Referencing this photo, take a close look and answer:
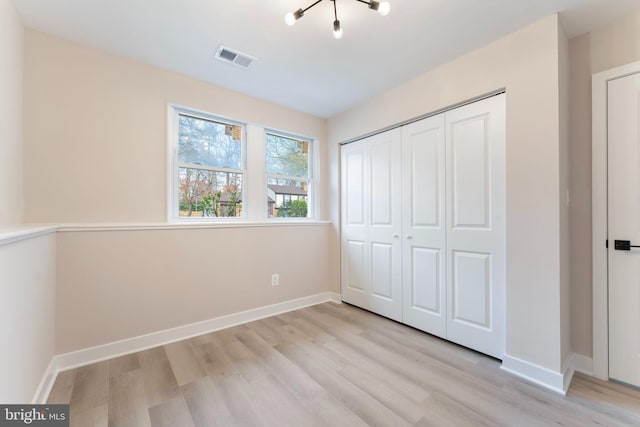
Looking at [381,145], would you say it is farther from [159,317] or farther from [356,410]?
[159,317]

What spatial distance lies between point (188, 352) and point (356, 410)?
1.49m

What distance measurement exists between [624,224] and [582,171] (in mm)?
440

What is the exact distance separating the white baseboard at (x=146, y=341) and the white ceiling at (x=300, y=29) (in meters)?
2.42

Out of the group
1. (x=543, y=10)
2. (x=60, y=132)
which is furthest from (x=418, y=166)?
(x=60, y=132)

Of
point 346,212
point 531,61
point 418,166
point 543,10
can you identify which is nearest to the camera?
point 543,10

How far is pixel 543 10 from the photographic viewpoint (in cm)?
172

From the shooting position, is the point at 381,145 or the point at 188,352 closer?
the point at 188,352

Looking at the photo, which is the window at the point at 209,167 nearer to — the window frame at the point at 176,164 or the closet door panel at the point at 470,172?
the window frame at the point at 176,164

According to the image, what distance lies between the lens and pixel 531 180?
1.86 meters

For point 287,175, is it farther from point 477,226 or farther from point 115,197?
point 477,226

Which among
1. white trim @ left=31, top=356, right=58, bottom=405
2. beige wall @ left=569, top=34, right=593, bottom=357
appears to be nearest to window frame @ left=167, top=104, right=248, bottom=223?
white trim @ left=31, top=356, right=58, bottom=405

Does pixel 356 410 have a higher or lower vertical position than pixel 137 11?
lower

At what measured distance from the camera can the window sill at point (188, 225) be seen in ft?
6.65

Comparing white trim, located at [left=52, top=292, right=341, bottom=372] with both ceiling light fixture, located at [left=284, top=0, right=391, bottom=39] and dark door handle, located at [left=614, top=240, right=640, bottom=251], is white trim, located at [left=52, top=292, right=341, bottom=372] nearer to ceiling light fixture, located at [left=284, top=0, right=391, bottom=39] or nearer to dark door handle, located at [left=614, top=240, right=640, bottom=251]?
ceiling light fixture, located at [left=284, top=0, right=391, bottom=39]
